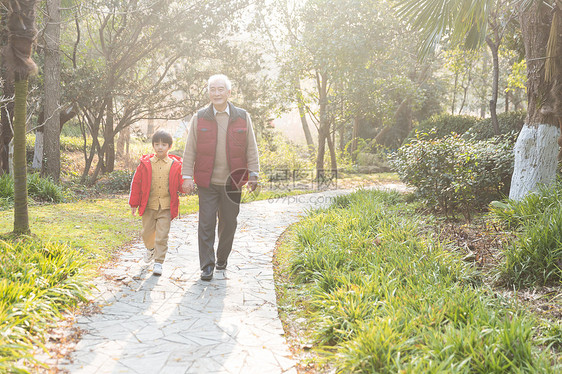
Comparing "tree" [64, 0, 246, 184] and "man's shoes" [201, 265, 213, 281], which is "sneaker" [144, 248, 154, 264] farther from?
"tree" [64, 0, 246, 184]

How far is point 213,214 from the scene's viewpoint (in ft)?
13.6

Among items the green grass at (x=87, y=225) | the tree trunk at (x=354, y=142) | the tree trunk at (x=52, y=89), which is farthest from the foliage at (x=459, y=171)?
the tree trunk at (x=354, y=142)

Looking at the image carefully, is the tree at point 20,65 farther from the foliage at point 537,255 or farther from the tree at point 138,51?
the tree at point 138,51

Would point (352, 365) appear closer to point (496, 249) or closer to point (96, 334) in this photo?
point (96, 334)

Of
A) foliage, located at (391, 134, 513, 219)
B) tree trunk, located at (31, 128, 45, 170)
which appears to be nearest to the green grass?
foliage, located at (391, 134, 513, 219)

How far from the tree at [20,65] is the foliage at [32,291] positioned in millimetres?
464

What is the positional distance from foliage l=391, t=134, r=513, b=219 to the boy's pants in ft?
13.9

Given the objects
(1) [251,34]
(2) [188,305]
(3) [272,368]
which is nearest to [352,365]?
(3) [272,368]

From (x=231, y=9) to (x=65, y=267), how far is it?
11.0 meters

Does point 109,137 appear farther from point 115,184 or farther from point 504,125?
point 504,125

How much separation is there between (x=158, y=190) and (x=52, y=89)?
7.90m

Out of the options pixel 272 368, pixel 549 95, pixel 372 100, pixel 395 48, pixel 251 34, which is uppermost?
pixel 251 34

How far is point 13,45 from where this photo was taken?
166 inches

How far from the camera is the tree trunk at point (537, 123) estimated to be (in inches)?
218
